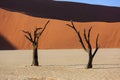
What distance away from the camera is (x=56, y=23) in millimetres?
55312

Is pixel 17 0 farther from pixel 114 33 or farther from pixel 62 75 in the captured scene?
pixel 62 75

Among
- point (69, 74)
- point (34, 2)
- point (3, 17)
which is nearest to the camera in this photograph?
point (69, 74)

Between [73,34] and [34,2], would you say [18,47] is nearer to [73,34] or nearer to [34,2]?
[73,34]

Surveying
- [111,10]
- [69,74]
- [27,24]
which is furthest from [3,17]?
[69,74]

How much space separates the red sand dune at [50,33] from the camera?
49.2 m

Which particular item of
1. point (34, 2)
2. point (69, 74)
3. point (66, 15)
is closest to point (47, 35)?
point (66, 15)

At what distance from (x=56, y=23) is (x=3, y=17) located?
6.80 metres

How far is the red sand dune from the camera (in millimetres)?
49156

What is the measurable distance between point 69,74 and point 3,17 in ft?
124

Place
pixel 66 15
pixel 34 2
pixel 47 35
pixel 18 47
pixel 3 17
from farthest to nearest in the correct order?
pixel 34 2 → pixel 66 15 → pixel 3 17 → pixel 47 35 → pixel 18 47

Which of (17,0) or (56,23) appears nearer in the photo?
(56,23)

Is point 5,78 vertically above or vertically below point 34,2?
above

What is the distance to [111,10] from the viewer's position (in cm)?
7662

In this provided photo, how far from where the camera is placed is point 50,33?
173ft
